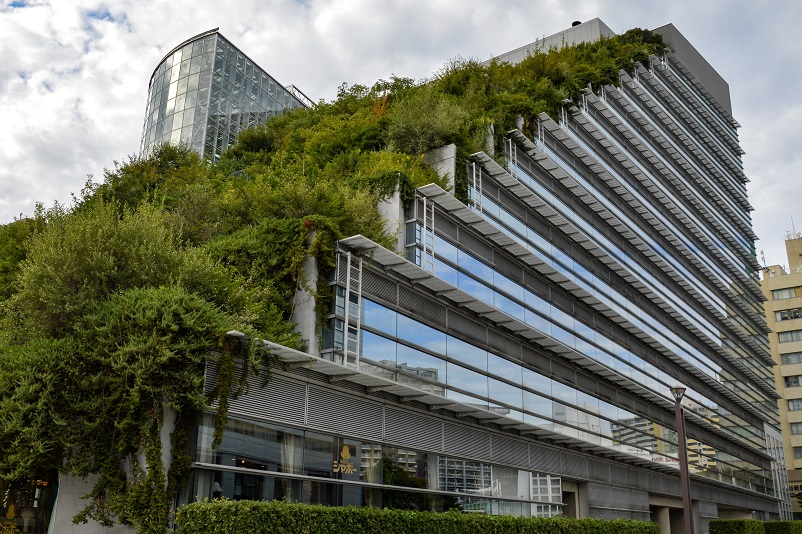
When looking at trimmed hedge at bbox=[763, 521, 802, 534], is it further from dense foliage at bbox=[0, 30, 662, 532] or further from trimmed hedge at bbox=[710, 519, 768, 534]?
dense foliage at bbox=[0, 30, 662, 532]

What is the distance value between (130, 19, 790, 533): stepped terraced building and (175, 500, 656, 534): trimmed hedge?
7.18 feet

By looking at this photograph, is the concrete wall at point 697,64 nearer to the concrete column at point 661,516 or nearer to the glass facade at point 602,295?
the glass facade at point 602,295

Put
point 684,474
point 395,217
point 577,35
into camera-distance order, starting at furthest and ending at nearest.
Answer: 1. point 577,35
2. point 395,217
3. point 684,474

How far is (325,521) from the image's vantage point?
48.5 ft

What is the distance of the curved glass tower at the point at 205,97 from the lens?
53.6 meters

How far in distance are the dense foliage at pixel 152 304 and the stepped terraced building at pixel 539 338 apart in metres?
1.01

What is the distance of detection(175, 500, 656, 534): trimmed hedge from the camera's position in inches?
526

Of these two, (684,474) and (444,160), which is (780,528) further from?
(444,160)

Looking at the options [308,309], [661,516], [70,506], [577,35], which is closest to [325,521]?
[70,506]

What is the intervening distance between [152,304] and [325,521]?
5.38 metres

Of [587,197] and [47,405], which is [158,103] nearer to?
[587,197]

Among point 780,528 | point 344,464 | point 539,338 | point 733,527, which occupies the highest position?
point 539,338

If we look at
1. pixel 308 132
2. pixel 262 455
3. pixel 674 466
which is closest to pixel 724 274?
pixel 674 466

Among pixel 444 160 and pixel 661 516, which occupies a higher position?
pixel 444 160
